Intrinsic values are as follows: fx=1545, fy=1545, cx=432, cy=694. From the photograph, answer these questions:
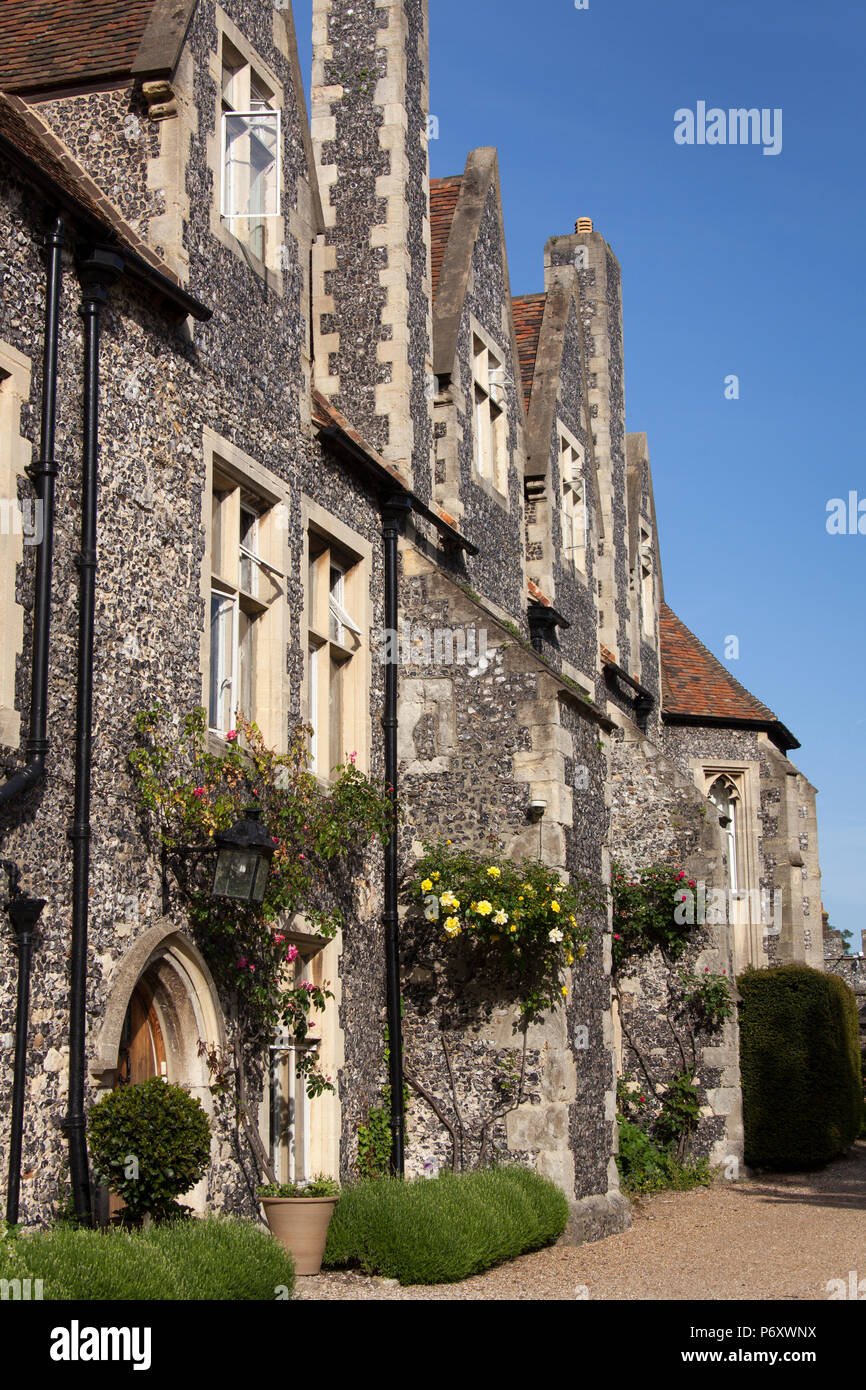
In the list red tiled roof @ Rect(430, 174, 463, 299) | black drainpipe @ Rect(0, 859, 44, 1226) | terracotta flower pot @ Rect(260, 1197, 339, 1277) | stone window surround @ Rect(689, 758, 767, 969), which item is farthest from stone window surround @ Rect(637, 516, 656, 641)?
black drainpipe @ Rect(0, 859, 44, 1226)

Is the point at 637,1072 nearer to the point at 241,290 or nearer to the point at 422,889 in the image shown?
the point at 422,889

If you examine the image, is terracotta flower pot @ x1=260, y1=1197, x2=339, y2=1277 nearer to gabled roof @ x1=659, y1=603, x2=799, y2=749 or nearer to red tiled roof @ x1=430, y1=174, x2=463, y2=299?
red tiled roof @ x1=430, y1=174, x2=463, y2=299

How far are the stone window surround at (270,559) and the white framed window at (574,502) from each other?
8.20m

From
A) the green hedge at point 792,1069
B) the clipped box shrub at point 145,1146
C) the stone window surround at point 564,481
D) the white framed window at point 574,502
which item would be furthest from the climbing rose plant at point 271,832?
the green hedge at point 792,1069

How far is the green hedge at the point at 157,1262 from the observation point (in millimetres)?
6047

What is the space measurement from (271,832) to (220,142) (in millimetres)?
4553

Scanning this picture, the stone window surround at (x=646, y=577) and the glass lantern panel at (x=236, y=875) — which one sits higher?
the stone window surround at (x=646, y=577)

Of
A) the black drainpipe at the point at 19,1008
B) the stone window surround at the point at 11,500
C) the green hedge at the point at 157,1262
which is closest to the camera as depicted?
the green hedge at the point at 157,1262

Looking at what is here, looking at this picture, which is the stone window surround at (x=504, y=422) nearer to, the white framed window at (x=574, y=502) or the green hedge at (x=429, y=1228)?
the white framed window at (x=574, y=502)

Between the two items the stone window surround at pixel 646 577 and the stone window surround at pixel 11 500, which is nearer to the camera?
the stone window surround at pixel 11 500

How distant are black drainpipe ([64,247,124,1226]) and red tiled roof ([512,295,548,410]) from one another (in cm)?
1060

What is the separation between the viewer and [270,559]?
1051 cm

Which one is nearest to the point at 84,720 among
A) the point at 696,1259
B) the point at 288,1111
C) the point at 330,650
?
the point at 288,1111

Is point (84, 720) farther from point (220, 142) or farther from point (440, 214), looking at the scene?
point (440, 214)
